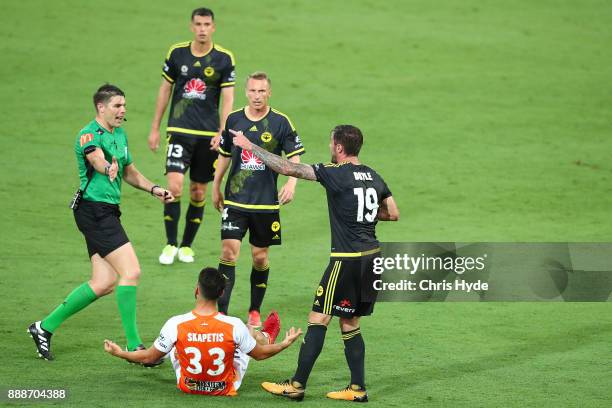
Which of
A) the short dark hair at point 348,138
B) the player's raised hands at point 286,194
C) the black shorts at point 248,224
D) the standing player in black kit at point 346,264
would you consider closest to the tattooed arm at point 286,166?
the standing player in black kit at point 346,264

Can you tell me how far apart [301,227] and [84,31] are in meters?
8.71

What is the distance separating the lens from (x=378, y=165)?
1619 cm

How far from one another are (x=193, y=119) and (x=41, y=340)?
13.5ft

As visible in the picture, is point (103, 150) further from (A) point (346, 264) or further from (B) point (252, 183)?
Result: (A) point (346, 264)

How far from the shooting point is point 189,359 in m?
7.86

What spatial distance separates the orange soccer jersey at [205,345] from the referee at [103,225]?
100 centimetres

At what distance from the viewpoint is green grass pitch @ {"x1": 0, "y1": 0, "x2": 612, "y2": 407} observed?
28.8ft

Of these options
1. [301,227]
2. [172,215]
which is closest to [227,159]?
[172,215]

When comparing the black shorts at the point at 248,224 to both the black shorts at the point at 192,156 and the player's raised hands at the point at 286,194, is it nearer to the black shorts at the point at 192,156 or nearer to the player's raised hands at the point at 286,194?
the player's raised hands at the point at 286,194

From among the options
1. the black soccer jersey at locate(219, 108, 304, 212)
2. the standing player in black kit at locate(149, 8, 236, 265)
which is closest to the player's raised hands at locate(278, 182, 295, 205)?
the black soccer jersey at locate(219, 108, 304, 212)

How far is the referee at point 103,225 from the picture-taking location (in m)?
8.80

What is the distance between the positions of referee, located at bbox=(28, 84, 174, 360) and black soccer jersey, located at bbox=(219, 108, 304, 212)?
1.13 m
